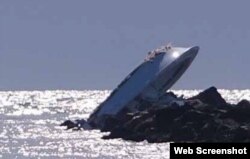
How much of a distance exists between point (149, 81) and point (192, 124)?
20.7 metres

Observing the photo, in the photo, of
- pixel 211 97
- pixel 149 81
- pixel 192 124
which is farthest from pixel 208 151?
pixel 149 81

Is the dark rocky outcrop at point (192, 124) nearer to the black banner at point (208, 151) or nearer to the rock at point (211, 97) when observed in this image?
the rock at point (211, 97)

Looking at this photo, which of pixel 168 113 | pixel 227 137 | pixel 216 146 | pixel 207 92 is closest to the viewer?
pixel 216 146

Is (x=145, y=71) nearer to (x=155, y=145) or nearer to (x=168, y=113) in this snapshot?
(x=168, y=113)

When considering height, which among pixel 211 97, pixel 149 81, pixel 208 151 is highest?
pixel 149 81

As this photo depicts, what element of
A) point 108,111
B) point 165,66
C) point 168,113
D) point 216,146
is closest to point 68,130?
point 108,111

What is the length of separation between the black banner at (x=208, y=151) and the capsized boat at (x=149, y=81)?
6100 centimetres

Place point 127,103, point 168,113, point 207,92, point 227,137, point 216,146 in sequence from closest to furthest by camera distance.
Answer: point 216,146
point 227,137
point 168,113
point 207,92
point 127,103

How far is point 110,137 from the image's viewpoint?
253 feet

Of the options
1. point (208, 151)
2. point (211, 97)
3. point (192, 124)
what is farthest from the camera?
point (211, 97)

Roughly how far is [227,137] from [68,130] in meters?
28.0

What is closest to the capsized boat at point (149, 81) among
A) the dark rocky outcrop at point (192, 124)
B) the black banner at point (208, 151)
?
the dark rocky outcrop at point (192, 124)

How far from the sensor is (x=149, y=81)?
90.4m

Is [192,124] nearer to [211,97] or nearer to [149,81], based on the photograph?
[211,97]
